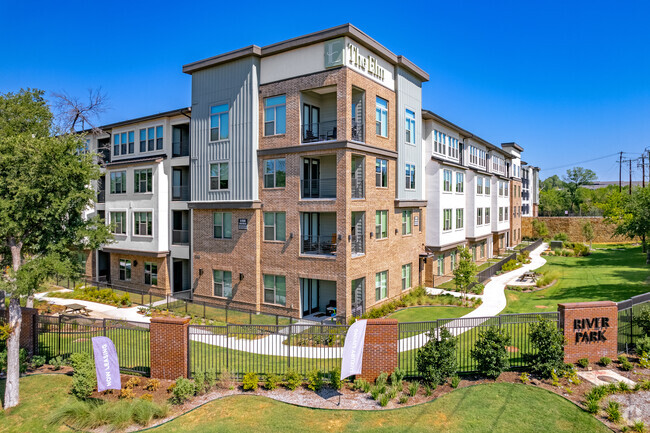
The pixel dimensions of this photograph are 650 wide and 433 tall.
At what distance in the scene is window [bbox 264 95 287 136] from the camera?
77.0ft

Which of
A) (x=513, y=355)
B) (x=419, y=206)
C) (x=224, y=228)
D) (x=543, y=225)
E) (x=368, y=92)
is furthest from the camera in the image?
(x=543, y=225)

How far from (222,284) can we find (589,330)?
63.5 ft

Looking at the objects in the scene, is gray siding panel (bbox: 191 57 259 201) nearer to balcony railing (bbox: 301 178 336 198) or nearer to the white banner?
balcony railing (bbox: 301 178 336 198)

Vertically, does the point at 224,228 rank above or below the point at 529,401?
above

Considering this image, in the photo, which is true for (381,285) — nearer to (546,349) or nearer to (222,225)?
(222,225)

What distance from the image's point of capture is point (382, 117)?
81.8 ft

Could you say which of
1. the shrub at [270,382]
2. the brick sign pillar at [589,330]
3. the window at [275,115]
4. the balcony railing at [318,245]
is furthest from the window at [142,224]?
the brick sign pillar at [589,330]

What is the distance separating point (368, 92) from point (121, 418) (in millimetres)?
18985

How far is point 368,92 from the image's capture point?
23281mm

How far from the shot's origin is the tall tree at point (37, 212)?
1262 cm

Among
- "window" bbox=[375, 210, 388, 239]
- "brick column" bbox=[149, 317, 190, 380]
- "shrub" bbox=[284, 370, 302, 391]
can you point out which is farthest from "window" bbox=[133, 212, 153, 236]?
"shrub" bbox=[284, 370, 302, 391]

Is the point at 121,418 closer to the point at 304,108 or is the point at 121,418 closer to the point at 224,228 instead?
the point at 224,228

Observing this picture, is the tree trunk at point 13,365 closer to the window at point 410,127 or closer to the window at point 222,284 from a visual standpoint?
the window at point 222,284

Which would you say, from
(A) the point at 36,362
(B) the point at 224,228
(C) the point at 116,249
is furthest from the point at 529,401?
(C) the point at 116,249
